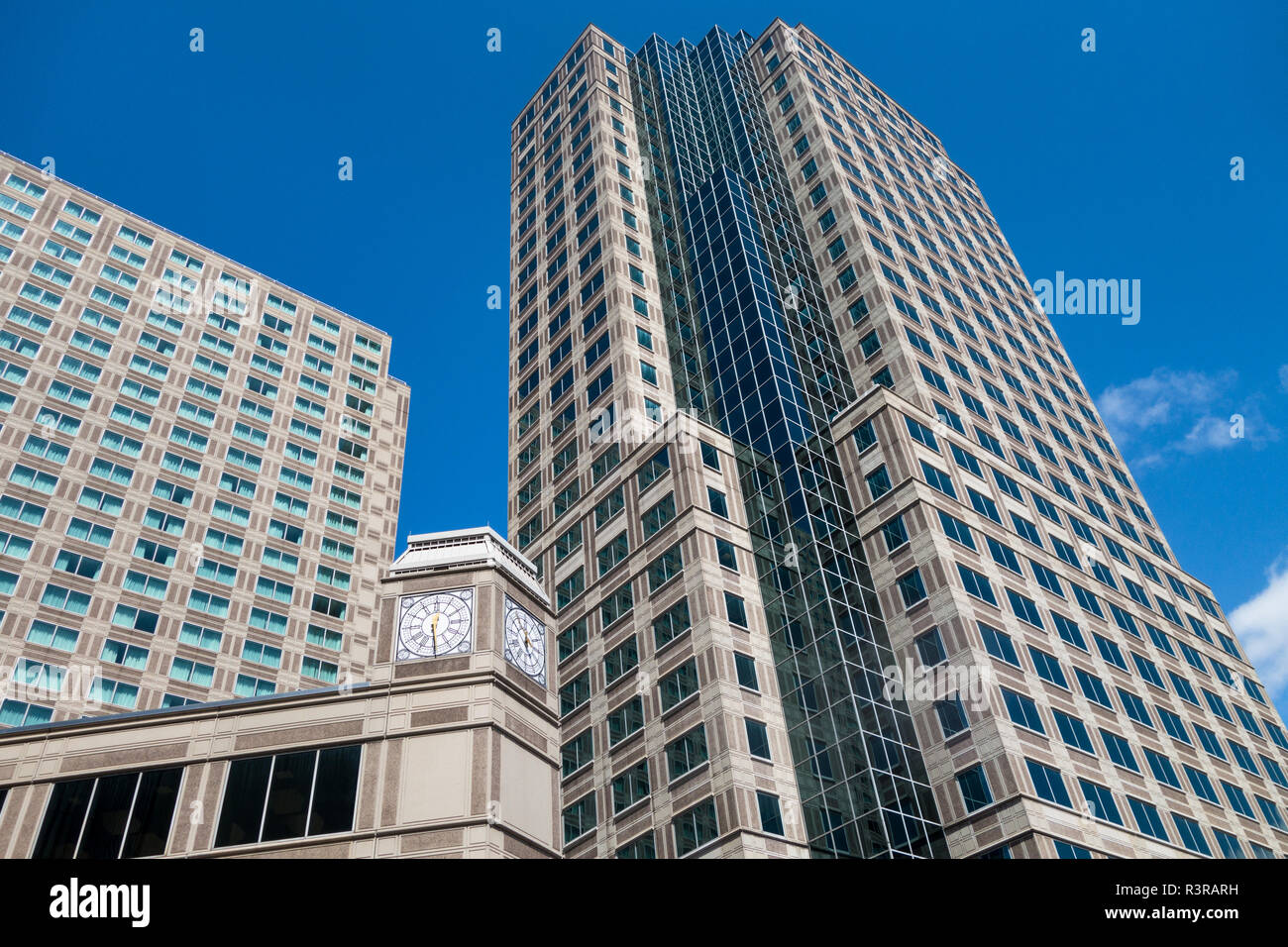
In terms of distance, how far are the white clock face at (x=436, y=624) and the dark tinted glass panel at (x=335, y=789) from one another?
303cm

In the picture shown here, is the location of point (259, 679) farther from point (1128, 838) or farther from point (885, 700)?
point (1128, 838)

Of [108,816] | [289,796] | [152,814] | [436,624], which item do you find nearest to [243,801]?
[289,796]

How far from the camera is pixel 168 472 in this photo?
7531cm

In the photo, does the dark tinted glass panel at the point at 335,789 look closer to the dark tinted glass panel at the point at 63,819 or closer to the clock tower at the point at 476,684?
the clock tower at the point at 476,684

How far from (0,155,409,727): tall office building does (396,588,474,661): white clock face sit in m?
41.4

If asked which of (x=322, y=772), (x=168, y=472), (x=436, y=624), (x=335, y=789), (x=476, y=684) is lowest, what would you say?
(x=335, y=789)

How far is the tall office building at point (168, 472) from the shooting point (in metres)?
64.4

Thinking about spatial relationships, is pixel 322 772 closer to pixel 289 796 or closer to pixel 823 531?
pixel 289 796

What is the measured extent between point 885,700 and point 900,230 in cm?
4242

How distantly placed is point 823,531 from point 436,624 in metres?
31.3

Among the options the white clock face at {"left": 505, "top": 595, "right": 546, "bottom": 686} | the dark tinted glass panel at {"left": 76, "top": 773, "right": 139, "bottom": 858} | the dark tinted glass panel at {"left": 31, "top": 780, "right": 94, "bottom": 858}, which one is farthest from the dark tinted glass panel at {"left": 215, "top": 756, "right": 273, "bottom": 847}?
the white clock face at {"left": 505, "top": 595, "right": 546, "bottom": 686}

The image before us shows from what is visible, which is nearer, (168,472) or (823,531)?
(823,531)
